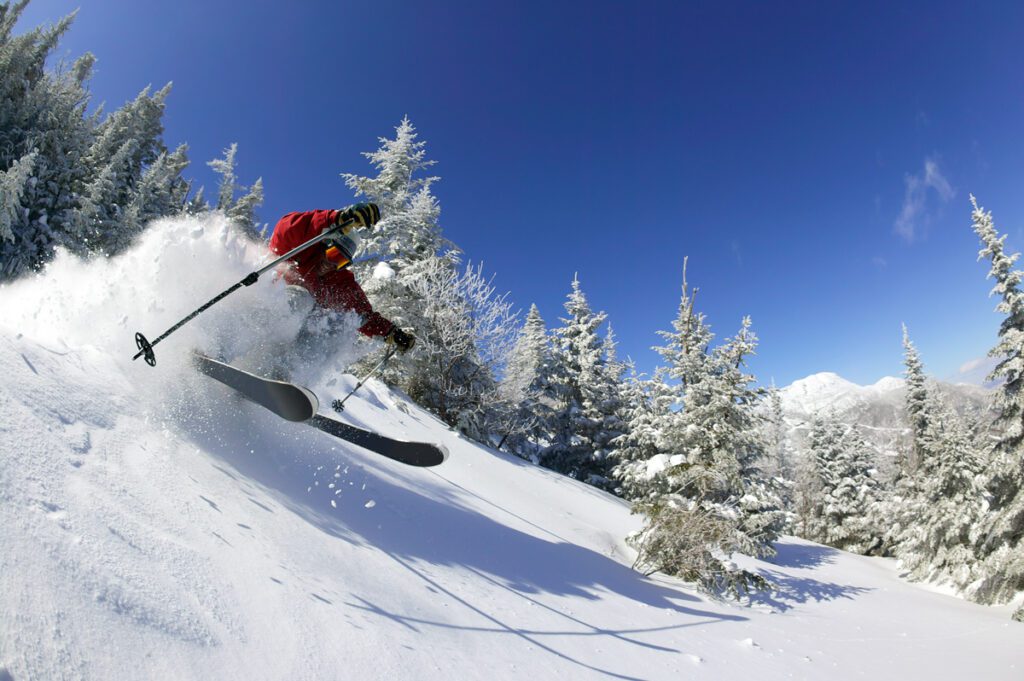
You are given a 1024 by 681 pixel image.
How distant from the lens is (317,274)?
17.9ft

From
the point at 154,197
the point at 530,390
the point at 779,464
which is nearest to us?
the point at 530,390

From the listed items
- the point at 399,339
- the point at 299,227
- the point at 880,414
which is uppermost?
the point at 880,414

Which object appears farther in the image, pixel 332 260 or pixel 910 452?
pixel 910 452

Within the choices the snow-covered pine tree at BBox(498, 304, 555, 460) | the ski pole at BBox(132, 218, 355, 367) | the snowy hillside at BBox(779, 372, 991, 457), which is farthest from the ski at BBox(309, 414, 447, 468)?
the snowy hillside at BBox(779, 372, 991, 457)

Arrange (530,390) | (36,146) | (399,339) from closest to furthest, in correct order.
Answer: (399,339) < (530,390) < (36,146)

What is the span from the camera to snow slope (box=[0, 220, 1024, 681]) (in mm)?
1858

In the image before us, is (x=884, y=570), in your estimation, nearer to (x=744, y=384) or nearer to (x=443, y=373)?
(x=744, y=384)

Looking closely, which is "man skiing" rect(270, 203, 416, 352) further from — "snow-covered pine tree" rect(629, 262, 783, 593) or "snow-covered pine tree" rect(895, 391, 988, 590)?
"snow-covered pine tree" rect(895, 391, 988, 590)

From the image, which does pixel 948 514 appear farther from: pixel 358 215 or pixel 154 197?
pixel 154 197

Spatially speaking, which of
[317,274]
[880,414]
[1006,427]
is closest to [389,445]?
[317,274]

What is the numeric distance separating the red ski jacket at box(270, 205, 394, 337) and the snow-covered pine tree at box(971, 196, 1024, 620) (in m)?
18.0

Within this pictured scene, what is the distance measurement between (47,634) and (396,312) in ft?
48.7

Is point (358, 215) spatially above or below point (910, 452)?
below

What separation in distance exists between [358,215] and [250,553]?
3.35 meters
